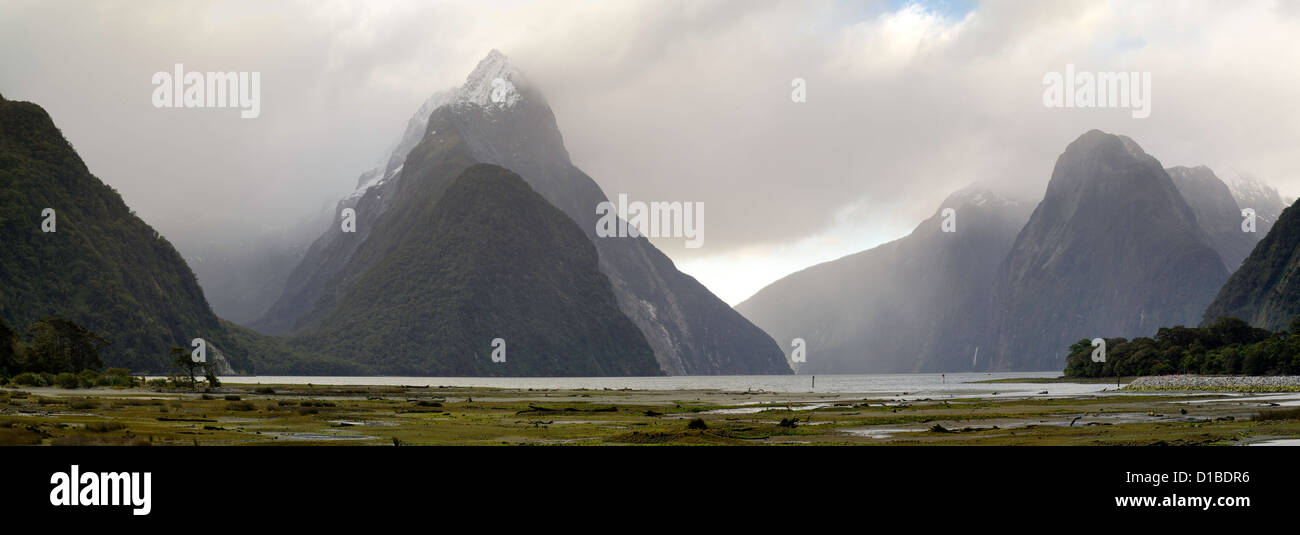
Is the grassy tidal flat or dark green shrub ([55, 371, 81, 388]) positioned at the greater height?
the grassy tidal flat

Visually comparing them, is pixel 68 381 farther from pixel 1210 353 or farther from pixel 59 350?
pixel 1210 353

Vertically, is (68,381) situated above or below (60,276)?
below

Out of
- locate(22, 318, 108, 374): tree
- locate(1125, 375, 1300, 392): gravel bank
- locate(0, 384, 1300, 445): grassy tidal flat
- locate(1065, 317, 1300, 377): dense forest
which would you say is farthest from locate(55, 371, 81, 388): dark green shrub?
locate(1065, 317, 1300, 377): dense forest

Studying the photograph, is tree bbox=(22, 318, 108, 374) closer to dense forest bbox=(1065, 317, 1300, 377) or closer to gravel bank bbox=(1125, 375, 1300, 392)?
gravel bank bbox=(1125, 375, 1300, 392)

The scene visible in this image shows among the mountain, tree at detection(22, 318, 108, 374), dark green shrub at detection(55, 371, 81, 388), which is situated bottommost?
dark green shrub at detection(55, 371, 81, 388)

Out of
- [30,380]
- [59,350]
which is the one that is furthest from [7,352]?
[30,380]

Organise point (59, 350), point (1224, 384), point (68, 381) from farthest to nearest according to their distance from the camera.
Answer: point (59, 350)
point (1224, 384)
point (68, 381)

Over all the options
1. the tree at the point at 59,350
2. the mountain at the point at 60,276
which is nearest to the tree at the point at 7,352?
the tree at the point at 59,350

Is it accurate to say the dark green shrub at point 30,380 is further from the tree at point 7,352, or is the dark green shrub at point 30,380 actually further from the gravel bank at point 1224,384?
the gravel bank at point 1224,384
